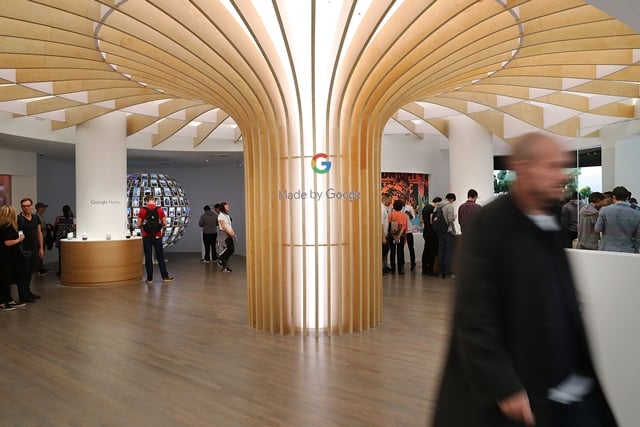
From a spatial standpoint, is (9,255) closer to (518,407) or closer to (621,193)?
(621,193)

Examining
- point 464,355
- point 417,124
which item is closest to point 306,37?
point 464,355

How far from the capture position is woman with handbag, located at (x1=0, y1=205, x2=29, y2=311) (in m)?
7.09

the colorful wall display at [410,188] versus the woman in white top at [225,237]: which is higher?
the colorful wall display at [410,188]

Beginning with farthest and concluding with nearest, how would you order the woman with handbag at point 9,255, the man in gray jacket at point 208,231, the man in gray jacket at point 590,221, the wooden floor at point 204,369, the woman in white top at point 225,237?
the man in gray jacket at point 208,231 < the woman in white top at point 225,237 < the woman with handbag at point 9,255 < the man in gray jacket at point 590,221 < the wooden floor at point 204,369

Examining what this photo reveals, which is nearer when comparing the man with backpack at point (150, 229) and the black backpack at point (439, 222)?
the man with backpack at point (150, 229)

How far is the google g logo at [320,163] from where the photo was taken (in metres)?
5.57

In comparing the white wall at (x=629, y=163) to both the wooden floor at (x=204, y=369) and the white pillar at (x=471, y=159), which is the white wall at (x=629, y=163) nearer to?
the wooden floor at (x=204, y=369)

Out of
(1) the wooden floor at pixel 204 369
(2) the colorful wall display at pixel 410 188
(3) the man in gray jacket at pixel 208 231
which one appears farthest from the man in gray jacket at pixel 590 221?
(3) the man in gray jacket at pixel 208 231

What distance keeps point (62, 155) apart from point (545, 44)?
12291 millimetres

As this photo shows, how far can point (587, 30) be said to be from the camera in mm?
5164

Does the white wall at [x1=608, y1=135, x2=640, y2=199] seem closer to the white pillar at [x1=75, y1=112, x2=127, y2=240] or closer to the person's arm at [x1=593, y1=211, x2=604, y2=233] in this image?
the person's arm at [x1=593, y1=211, x2=604, y2=233]

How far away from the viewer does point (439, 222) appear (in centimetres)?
1004

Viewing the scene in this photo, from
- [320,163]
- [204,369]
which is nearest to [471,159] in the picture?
[320,163]

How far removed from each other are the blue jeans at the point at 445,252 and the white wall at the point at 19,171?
10333mm
